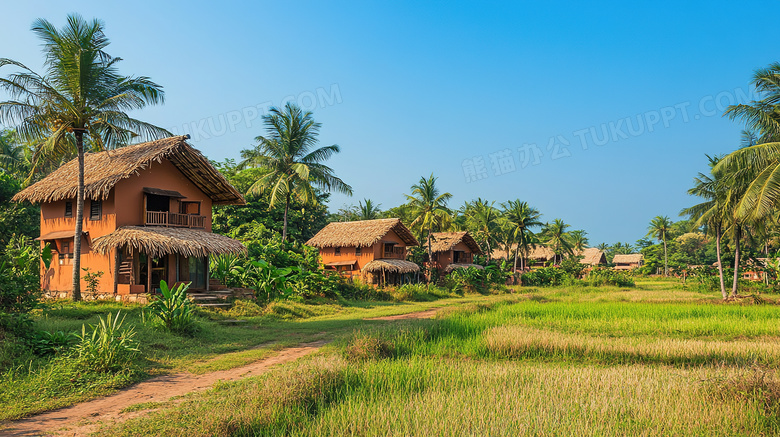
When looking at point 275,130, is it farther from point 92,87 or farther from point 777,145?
point 777,145

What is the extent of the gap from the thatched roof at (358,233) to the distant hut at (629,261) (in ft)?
165

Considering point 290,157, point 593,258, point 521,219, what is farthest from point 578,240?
point 290,157

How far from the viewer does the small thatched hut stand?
15.5 meters

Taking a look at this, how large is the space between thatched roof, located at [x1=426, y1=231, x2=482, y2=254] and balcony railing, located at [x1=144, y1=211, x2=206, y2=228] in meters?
20.1

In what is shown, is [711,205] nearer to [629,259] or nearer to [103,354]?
[103,354]

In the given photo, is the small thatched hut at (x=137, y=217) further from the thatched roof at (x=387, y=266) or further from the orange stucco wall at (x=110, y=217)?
the thatched roof at (x=387, y=266)

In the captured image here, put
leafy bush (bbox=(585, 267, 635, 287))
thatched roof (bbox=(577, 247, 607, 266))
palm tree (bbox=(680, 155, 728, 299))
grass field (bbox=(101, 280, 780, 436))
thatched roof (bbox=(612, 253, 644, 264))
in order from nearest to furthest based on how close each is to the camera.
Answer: grass field (bbox=(101, 280, 780, 436)), palm tree (bbox=(680, 155, 728, 299)), leafy bush (bbox=(585, 267, 635, 287)), thatched roof (bbox=(577, 247, 607, 266)), thatched roof (bbox=(612, 253, 644, 264))

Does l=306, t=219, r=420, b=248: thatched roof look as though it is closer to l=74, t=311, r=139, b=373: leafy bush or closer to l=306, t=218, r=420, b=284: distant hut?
l=306, t=218, r=420, b=284: distant hut

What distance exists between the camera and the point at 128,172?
1553cm

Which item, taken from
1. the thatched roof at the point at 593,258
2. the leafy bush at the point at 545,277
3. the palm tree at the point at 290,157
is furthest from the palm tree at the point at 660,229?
the palm tree at the point at 290,157

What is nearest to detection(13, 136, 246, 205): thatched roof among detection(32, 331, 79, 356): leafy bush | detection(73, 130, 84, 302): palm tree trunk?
detection(73, 130, 84, 302): palm tree trunk

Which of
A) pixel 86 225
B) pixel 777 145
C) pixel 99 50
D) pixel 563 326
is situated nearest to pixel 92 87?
pixel 99 50

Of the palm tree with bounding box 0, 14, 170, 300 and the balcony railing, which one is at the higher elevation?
the palm tree with bounding box 0, 14, 170, 300

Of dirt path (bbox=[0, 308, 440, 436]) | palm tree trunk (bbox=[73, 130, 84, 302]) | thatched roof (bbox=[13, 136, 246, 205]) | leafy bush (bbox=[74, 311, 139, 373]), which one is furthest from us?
thatched roof (bbox=[13, 136, 246, 205])
